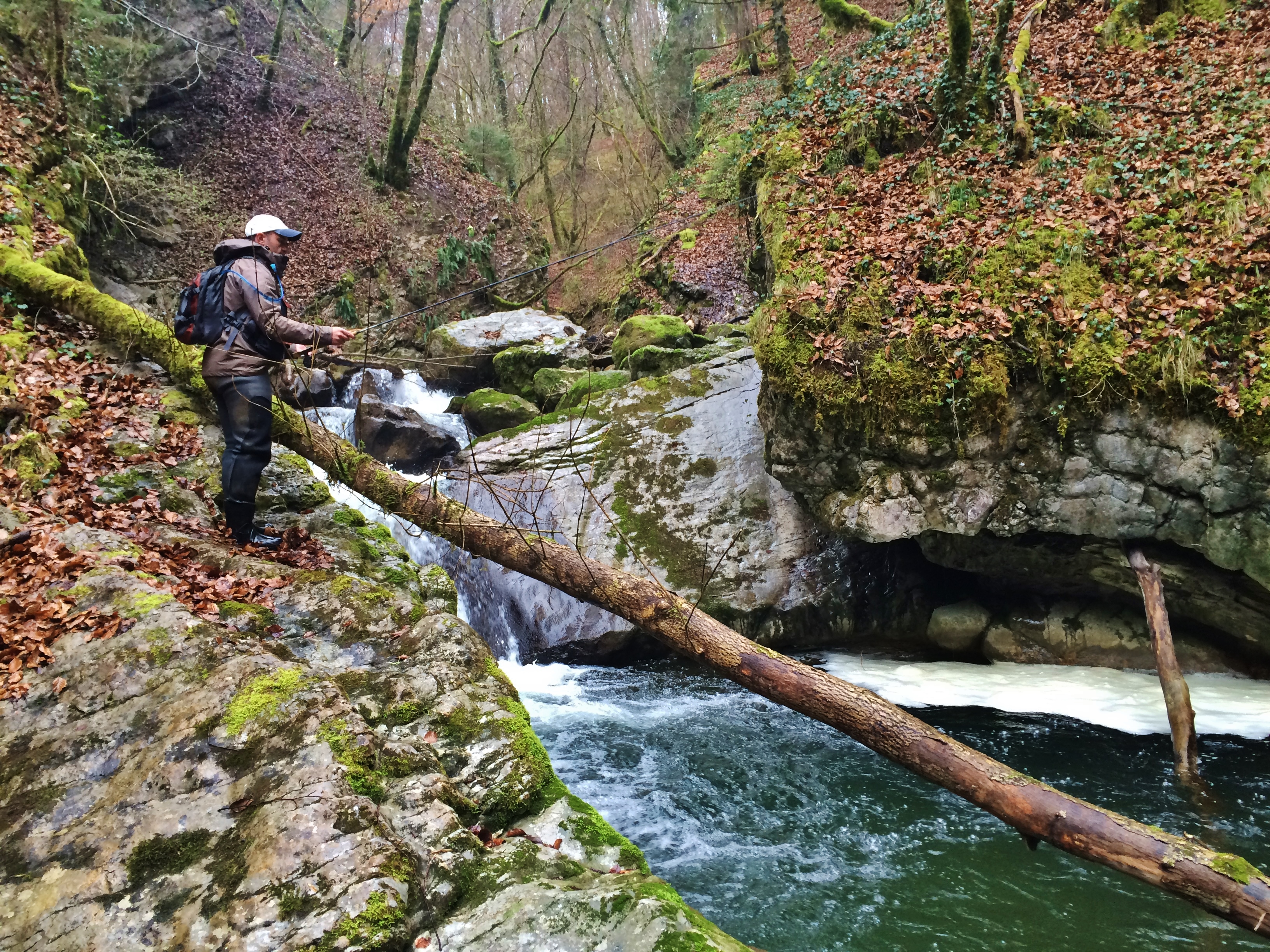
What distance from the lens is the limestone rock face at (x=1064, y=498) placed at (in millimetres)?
5535

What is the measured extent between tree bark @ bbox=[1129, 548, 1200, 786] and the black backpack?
6.80m

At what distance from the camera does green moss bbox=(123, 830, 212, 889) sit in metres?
2.35

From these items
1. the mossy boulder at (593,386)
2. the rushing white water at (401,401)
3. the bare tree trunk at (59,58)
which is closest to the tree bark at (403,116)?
the rushing white water at (401,401)

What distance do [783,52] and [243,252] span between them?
12.4 meters

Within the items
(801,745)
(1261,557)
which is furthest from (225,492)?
(1261,557)

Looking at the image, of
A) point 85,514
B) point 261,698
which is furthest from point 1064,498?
point 85,514

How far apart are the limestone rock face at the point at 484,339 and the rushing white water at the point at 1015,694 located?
27.0 ft

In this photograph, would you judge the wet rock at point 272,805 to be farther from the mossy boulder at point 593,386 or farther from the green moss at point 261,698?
the mossy boulder at point 593,386

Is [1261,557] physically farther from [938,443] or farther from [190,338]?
[190,338]

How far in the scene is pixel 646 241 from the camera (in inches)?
763

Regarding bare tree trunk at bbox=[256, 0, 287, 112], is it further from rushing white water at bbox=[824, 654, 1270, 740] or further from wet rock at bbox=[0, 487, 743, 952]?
rushing white water at bbox=[824, 654, 1270, 740]

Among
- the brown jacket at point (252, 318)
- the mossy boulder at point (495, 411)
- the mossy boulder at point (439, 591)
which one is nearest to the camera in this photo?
the brown jacket at point (252, 318)

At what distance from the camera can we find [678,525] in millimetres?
8695

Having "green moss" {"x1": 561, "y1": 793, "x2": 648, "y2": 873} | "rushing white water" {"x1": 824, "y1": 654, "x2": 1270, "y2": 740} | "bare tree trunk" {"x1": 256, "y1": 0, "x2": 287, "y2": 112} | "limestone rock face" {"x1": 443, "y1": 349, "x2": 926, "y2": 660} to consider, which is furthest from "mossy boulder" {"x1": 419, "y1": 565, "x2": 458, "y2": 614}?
"bare tree trunk" {"x1": 256, "y1": 0, "x2": 287, "y2": 112}
